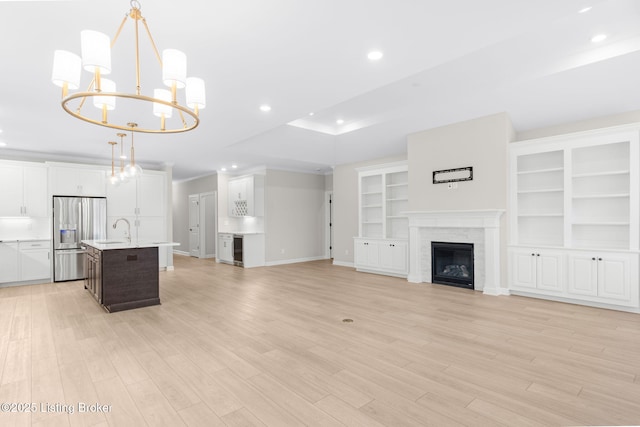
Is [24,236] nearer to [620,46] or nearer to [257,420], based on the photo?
[257,420]

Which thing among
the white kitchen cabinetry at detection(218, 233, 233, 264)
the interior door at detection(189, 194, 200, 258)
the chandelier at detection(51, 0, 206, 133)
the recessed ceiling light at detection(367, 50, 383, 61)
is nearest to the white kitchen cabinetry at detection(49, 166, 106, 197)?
the white kitchen cabinetry at detection(218, 233, 233, 264)

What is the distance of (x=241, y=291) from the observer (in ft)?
18.5

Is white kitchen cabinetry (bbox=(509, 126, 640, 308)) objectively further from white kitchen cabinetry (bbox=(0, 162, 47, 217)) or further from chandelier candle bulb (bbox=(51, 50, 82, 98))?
white kitchen cabinetry (bbox=(0, 162, 47, 217))

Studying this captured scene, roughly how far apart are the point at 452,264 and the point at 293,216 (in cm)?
488

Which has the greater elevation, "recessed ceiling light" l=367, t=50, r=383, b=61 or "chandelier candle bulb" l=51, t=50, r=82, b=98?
"recessed ceiling light" l=367, t=50, r=383, b=61

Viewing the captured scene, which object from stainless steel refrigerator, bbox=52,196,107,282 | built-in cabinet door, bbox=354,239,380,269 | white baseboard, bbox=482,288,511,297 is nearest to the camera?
white baseboard, bbox=482,288,511,297

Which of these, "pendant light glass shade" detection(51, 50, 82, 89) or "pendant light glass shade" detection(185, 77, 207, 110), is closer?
"pendant light glass shade" detection(51, 50, 82, 89)

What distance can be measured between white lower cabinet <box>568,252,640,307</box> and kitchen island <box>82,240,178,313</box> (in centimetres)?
599

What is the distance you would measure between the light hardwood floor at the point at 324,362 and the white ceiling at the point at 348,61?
2711 millimetres

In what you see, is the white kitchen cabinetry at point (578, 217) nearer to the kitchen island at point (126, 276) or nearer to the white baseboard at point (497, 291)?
the white baseboard at point (497, 291)

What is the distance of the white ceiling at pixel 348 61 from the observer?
2.39 m

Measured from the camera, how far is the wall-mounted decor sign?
5561mm

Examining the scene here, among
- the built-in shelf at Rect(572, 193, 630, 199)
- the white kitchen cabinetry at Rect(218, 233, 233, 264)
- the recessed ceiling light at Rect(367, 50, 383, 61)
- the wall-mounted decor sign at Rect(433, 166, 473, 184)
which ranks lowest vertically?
the white kitchen cabinetry at Rect(218, 233, 233, 264)

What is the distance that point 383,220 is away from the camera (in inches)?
290
